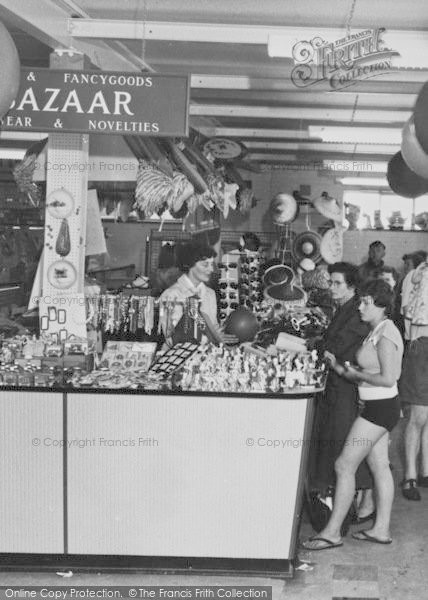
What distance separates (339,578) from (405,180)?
384 centimetres

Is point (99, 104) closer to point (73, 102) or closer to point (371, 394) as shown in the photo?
point (73, 102)

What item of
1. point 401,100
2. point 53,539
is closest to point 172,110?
point 53,539

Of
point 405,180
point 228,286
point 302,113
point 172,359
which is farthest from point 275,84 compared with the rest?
point 172,359

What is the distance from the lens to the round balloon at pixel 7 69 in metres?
4.09

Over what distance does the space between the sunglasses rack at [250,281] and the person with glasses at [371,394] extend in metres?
4.52

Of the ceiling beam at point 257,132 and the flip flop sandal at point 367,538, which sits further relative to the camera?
the ceiling beam at point 257,132

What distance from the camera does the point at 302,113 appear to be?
1026 cm

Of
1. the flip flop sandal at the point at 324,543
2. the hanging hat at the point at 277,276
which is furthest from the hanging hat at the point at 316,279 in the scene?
the flip flop sandal at the point at 324,543

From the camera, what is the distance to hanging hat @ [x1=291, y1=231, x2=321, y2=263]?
1224cm

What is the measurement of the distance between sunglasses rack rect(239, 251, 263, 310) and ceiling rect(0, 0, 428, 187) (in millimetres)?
1617

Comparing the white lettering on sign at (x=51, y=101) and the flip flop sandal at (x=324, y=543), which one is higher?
the white lettering on sign at (x=51, y=101)

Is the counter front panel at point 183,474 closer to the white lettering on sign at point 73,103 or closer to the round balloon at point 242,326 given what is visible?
the white lettering on sign at point 73,103

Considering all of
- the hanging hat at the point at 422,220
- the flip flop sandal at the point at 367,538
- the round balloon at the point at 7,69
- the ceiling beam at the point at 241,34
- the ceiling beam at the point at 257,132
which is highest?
the ceiling beam at the point at 241,34

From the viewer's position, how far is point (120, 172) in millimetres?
7164
